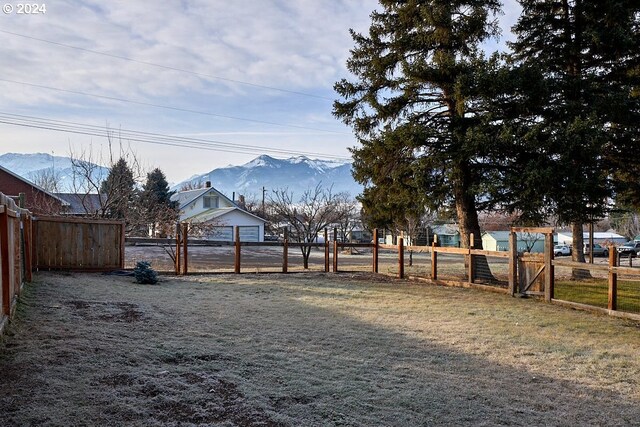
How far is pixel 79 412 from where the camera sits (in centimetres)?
336

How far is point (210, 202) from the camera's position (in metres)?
49.1

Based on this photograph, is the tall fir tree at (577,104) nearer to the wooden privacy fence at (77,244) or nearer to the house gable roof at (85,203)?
the wooden privacy fence at (77,244)

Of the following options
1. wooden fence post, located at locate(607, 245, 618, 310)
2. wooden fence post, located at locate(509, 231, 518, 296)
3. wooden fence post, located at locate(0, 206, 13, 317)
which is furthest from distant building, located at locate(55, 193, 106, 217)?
wooden fence post, located at locate(607, 245, 618, 310)

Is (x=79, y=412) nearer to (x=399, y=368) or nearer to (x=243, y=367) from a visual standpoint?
(x=243, y=367)

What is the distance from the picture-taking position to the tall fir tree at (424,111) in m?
12.9

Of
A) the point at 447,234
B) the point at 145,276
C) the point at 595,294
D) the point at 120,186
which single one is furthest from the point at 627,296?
the point at 447,234

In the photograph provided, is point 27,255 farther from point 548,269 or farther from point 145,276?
point 548,269

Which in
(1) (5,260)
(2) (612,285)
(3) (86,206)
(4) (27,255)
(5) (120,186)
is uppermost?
(5) (120,186)

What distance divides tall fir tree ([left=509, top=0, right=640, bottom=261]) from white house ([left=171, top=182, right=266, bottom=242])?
30.9m

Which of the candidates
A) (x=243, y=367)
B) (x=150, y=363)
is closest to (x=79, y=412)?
(x=150, y=363)

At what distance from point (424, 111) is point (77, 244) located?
10.0 metres

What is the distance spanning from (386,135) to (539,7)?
345 inches

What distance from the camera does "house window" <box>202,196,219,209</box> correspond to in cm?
4888

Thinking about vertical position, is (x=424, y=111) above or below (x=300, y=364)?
above
